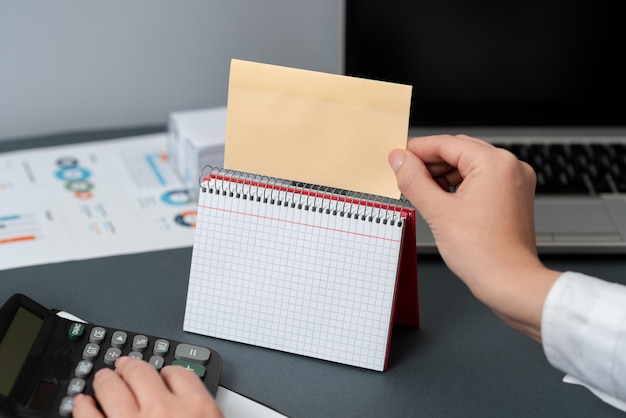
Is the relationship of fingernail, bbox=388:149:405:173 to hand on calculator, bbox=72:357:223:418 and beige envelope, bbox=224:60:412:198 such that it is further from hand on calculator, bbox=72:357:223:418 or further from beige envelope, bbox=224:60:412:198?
hand on calculator, bbox=72:357:223:418

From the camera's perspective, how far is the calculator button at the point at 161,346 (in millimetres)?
587

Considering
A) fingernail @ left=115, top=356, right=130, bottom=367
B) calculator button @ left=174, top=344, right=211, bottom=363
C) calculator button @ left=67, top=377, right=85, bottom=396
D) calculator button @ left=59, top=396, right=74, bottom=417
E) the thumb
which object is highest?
the thumb

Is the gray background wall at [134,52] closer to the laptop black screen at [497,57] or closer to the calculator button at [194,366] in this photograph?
the laptop black screen at [497,57]

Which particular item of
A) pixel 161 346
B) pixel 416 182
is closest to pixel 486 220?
pixel 416 182

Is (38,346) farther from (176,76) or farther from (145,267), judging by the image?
(176,76)

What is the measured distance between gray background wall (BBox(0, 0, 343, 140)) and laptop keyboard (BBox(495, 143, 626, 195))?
1.11 feet

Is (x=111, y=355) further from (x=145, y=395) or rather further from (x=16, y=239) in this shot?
(x=16, y=239)

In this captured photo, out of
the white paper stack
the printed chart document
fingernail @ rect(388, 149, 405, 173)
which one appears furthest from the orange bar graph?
fingernail @ rect(388, 149, 405, 173)

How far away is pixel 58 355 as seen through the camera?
1.87 ft

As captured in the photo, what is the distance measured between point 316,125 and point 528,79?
37cm

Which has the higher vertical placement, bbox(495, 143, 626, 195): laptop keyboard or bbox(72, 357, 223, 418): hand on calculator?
bbox(495, 143, 626, 195): laptop keyboard

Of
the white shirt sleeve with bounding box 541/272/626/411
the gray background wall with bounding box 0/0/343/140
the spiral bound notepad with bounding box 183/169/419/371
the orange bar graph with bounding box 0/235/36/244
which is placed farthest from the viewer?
the gray background wall with bounding box 0/0/343/140

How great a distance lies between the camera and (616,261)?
78 cm

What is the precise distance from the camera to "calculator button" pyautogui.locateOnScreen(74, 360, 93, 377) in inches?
21.8
